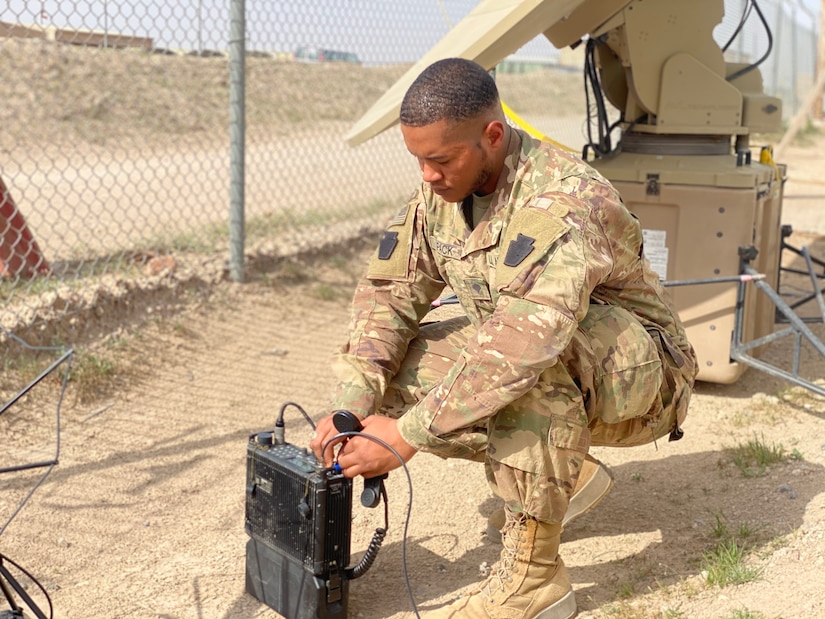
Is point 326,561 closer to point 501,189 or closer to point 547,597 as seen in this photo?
point 547,597

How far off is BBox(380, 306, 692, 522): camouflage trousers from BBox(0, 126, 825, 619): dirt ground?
0.88ft

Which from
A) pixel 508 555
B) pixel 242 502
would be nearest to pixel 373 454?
pixel 508 555

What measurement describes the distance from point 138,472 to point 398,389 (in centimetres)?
137

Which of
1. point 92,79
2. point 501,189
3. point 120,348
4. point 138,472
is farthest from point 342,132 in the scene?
point 501,189

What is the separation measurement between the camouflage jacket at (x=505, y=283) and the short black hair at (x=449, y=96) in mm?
198

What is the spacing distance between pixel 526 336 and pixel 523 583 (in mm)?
701

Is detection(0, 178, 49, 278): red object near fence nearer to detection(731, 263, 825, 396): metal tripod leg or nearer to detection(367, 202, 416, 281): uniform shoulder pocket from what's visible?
detection(367, 202, 416, 281): uniform shoulder pocket

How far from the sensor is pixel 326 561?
238cm

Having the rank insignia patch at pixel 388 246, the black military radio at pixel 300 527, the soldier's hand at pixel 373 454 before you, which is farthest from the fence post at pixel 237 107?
the soldier's hand at pixel 373 454

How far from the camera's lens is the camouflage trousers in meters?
2.26

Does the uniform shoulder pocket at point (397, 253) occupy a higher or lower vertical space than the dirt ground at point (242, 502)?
higher

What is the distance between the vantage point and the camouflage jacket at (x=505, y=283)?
7.09 feet

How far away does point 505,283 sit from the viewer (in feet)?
7.25

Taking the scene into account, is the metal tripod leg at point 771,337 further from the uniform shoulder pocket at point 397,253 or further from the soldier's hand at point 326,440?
the soldier's hand at point 326,440
